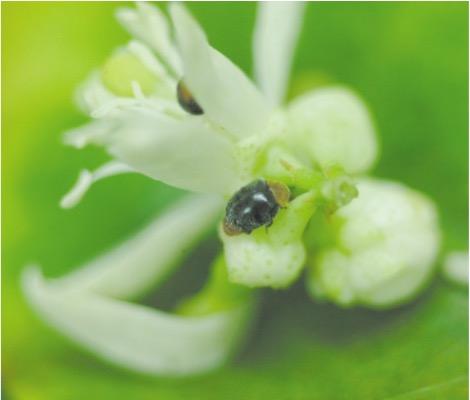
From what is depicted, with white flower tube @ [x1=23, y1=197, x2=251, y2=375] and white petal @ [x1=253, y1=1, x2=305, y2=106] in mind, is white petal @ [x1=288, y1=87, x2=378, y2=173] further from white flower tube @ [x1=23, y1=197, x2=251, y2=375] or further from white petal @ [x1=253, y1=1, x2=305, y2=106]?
white flower tube @ [x1=23, y1=197, x2=251, y2=375]

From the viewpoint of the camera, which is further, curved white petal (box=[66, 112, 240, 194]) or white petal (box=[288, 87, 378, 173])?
white petal (box=[288, 87, 378, 173])

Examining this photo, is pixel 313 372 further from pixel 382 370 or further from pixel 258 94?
pixel 258 94

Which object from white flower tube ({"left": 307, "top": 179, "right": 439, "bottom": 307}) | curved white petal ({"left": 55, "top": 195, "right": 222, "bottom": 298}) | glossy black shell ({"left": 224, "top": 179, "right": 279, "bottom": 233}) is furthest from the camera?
curved white petal ({"left": 55, "top": 195, "right": 222, "bottom": 298})

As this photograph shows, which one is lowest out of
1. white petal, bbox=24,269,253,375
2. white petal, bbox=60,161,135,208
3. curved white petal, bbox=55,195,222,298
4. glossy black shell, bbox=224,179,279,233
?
white petal, bbox=24,269,253,375

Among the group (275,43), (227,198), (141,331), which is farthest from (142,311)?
(275,43)

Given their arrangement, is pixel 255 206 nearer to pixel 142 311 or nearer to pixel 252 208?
pixel 252 208

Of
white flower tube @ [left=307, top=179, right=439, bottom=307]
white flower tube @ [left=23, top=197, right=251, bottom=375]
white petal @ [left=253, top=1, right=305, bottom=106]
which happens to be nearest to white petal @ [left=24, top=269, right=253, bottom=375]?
white flower tube @ [left=23, top=197, right=251, bottom=375]

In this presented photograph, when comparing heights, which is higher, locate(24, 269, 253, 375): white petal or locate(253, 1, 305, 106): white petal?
locate(253, 1, 305, 106): white petal

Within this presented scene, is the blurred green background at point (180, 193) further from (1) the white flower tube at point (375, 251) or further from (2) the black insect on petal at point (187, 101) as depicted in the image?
(2) the black insect on petal at point (187, 101)
